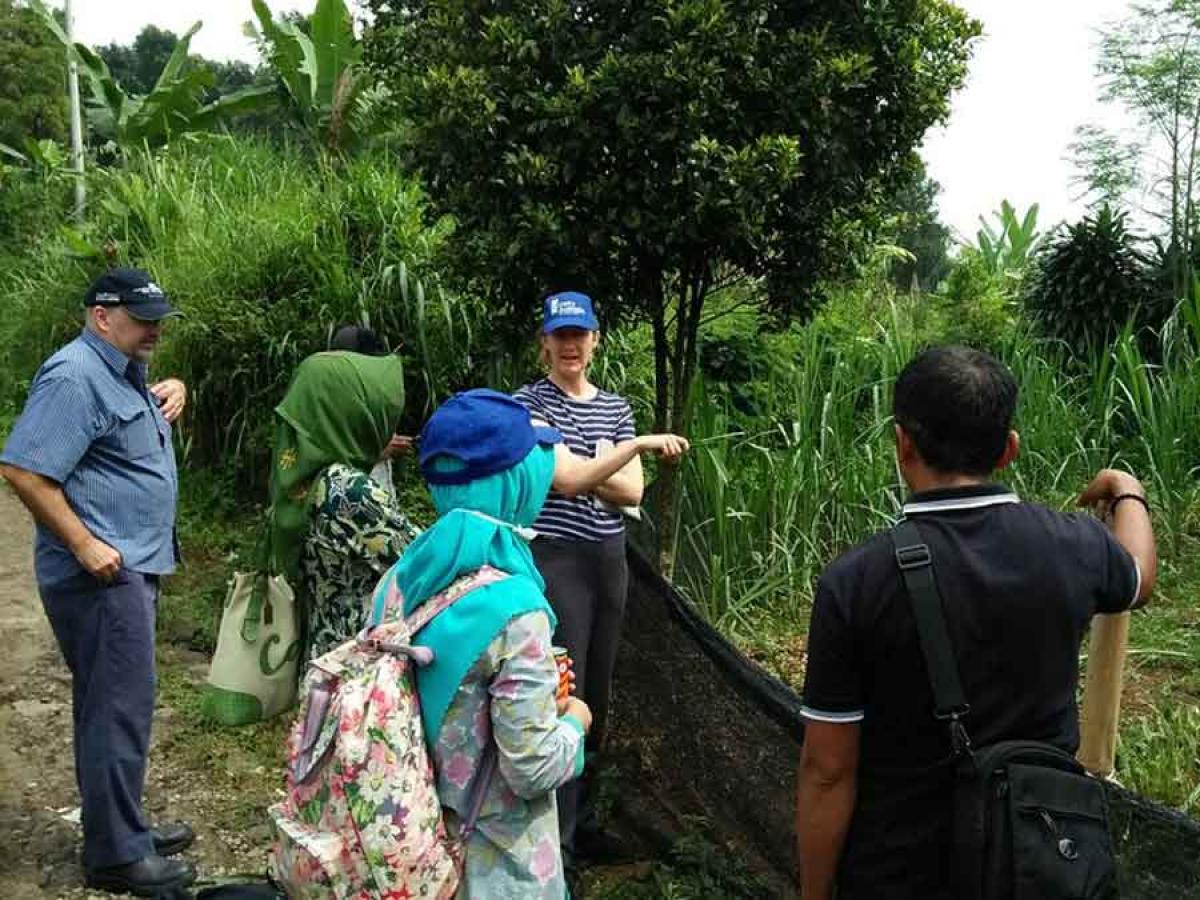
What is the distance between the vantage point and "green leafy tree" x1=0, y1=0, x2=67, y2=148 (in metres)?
23.9

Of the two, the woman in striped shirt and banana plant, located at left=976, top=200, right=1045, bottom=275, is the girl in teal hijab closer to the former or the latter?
the woman in striped shirt

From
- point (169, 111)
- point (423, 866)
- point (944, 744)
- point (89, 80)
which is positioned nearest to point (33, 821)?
point (423, 866)

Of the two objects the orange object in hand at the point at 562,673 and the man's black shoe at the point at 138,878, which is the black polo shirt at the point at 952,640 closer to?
the orange object in hand at the point at 562,673

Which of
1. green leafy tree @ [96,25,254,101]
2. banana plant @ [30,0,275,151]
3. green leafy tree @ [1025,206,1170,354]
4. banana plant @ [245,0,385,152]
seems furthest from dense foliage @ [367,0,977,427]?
green leafy tree @ [96,25,254,101]

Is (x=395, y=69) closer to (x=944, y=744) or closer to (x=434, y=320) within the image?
(x=434, y=320)

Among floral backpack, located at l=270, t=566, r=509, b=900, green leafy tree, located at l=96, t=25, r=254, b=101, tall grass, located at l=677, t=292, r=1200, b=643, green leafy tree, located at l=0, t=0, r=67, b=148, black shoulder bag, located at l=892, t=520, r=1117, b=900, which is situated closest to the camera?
black shoulder bag, located at l=892, t=520, r=1117, b=900

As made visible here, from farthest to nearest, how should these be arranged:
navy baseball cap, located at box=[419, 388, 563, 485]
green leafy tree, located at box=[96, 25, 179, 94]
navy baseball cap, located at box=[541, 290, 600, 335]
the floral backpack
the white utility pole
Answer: green leafy tree, located at box=[96, 25, 179, 94], the white utility pole, navy baseball cap, located at box=[541, 290, 600, 335], navy baseball cap, located at box=[419, 388, 563, 485], the floral backpack

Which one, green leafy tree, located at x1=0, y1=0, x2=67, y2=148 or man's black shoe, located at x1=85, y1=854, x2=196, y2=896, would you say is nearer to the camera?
man's black shoe, located at x1=85, y1=854, x2=196, y2=896

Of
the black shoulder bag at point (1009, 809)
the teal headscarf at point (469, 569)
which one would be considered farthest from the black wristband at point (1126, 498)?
the teal headscarf at point (469, 569)

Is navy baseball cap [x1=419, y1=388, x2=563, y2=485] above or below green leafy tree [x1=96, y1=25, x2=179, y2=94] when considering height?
below

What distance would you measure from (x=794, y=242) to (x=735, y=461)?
104 centimetres

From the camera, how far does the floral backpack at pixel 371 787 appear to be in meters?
2.19

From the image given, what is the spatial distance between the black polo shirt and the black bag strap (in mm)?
20

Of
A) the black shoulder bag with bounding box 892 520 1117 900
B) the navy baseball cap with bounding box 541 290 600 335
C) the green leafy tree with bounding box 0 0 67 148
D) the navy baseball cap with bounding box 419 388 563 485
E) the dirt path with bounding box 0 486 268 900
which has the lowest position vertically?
the dirt path with bounding box 0 486 268 900
